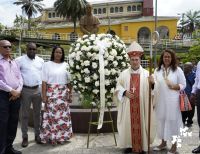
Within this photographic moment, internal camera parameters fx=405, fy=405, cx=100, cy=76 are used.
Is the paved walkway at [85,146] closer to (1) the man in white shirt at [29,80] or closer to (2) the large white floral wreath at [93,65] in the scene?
(1) the man in white shirt at [29,80]

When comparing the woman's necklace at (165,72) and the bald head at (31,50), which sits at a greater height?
the bald head at (31,50)

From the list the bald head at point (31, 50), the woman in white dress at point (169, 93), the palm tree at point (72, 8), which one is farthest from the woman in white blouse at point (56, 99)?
the palm tree at point (72, 8)

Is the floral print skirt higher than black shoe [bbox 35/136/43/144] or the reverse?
higher

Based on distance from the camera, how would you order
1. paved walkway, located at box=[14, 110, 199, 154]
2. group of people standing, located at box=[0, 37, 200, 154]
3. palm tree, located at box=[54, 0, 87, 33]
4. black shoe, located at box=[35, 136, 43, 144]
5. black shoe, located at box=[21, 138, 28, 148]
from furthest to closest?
1. palm tree, located at box=[54, 0, 87, 33]
2. black shoe, located at box=[35, 136, 43, 144]
3. black shoe, located at box=[21, 138, 28, 148]
4. paved walkway, located at box=[14, 110, 199, 154]
5. group of people standing, located at box=[0, 37, 200, 154]

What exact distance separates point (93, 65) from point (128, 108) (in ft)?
3.36

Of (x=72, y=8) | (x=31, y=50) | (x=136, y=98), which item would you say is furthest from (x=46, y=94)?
(x=72, y=8)

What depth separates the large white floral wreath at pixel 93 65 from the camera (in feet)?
24.4

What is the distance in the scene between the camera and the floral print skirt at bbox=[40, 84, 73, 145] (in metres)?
7.67

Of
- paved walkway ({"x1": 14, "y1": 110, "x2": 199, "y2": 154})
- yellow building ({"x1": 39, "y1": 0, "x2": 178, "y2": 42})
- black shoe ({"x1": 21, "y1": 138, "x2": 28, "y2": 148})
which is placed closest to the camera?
paved walkway ({"x1": 14, "y1": 110, "x2": 199, "y2": 154})

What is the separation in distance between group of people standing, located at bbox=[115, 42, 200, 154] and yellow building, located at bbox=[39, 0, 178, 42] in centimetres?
4294

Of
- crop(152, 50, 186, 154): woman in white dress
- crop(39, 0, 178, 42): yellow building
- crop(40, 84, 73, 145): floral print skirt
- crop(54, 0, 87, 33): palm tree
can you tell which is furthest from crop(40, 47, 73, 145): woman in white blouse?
crop(54, 0, 87, 33): palm tree

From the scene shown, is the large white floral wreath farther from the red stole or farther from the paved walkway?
the paved walkway

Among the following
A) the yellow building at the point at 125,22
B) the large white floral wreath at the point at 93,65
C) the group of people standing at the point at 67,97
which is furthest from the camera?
the yellow building at the point at 125,22

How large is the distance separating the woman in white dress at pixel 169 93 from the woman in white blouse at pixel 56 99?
1789 mm
